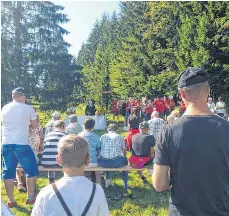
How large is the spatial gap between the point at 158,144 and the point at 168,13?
29.8m

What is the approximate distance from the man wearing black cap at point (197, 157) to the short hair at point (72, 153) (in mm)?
549

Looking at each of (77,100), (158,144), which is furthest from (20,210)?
(77,100)

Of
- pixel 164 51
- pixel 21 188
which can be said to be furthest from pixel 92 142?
pixel 164 51

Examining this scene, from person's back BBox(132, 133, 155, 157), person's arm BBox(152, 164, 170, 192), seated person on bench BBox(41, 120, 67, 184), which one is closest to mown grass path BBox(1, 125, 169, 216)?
person's back BBox(132, 133, 155, 157)

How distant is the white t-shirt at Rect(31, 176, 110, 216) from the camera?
2.28 meters

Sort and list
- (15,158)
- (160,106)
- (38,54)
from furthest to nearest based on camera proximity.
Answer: (38,54) < (160,106) < (15,158)

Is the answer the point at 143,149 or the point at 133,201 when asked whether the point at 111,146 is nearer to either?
the point at 143,149

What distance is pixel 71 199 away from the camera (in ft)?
7.51

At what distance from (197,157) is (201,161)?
0.04 meters

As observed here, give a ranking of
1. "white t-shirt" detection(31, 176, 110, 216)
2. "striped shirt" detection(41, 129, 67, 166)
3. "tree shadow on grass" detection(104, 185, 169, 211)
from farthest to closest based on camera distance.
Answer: "striped shirt" detection(41, 129, 67, 166) → "tree shadow on grass" detection(104, 185, 169, 211) → "white t-shirt" detection(31, 176, 110, 216)

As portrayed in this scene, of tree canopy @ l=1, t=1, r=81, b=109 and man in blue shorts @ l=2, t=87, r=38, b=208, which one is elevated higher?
tree canopy @ l=1, t=1, r=81, b=109

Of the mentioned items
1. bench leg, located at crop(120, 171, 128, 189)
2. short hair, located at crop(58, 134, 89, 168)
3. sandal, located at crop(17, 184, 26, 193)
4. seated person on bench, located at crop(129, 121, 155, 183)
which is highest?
short hair, located at crop(58, 134, 89, 168)

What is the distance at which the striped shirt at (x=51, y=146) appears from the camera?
6742 mm

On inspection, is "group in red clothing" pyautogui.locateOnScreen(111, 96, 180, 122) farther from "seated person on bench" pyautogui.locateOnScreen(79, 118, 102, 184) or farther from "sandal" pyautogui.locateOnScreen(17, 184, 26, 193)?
"sandal" pyautogui.locateOnScreen(17, 184, 26, 193)
